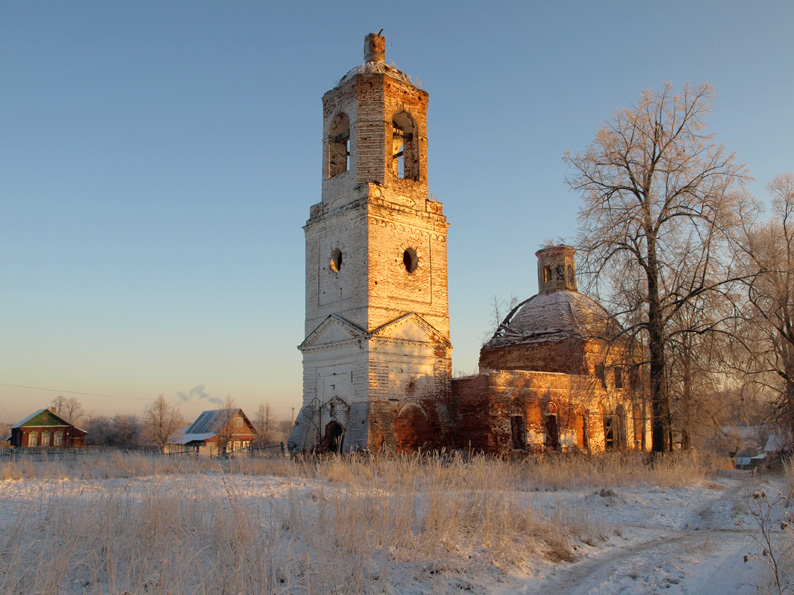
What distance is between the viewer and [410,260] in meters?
22.0

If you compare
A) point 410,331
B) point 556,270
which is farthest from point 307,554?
point 556,270

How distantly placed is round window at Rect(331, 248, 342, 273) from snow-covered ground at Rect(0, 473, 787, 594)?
13061 mm

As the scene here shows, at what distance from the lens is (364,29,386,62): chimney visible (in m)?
22.8

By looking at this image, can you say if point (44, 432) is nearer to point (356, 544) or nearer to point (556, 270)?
point (556, 270)

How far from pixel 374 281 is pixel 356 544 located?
14793 millimetres

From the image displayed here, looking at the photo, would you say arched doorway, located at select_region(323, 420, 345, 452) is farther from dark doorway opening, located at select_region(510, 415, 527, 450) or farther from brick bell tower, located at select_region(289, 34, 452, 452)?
dark doorway opening, located at select_region(510, 415, 527, 450)

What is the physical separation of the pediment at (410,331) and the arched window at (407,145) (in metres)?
5.17

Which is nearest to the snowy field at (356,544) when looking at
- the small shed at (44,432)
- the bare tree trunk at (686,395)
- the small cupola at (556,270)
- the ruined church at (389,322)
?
the bare tree trunk at (686,395)

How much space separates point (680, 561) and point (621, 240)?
10889 mm

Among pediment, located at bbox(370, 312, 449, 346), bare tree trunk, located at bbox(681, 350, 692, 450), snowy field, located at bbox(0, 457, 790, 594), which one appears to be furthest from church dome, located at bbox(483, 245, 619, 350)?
snowy field, located at bbox(0, 457, 790, 594)

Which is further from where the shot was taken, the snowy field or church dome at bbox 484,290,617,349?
church dome at bbox 484,290,617,349

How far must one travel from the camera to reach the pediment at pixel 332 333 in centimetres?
2008

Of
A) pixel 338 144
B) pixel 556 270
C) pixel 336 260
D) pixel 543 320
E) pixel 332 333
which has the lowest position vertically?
pixel 332 333

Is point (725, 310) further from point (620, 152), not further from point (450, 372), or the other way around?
point (450, 372)
